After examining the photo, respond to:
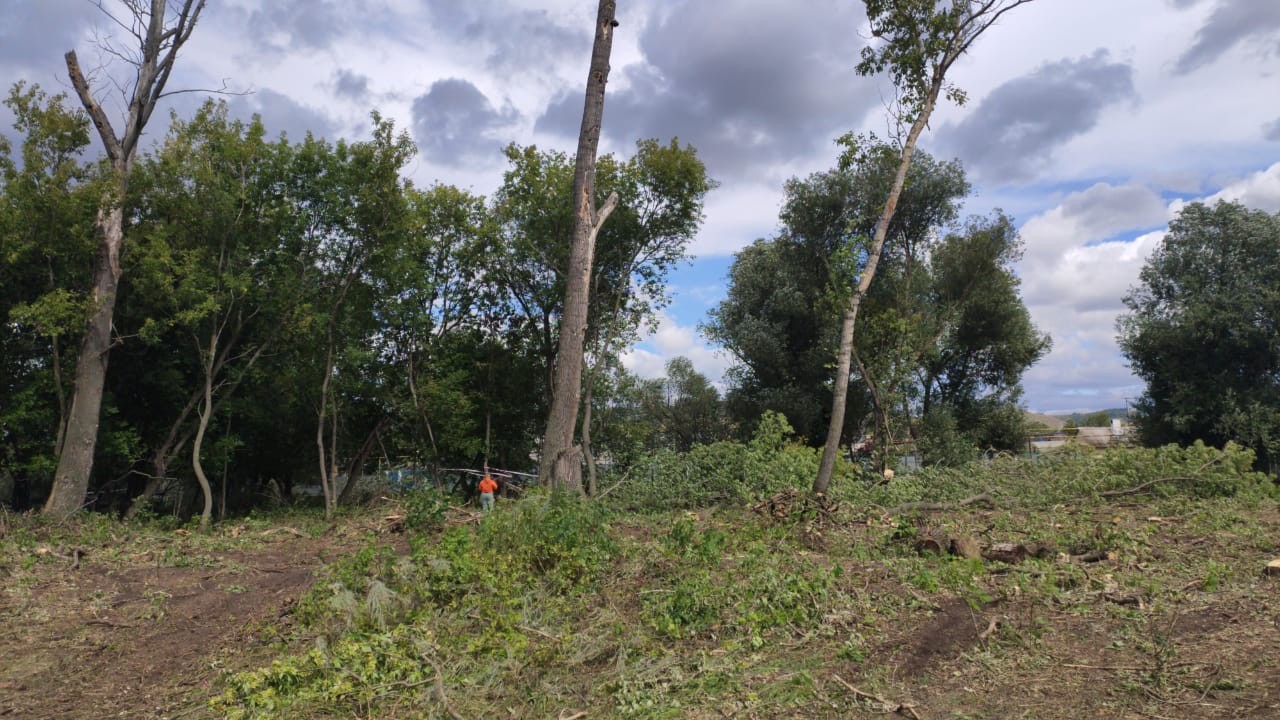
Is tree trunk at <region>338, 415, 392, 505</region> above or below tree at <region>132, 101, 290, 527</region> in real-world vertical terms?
below

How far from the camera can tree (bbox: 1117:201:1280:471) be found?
2173cm

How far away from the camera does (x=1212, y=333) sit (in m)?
A: 22.4

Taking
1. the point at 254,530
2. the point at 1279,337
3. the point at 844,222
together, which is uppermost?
the point at 844,222

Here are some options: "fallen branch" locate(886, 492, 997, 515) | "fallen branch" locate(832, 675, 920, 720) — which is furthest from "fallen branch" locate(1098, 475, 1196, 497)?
"fallen branch" locate(832, 675, 920, 720)

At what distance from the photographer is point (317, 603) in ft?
20.9

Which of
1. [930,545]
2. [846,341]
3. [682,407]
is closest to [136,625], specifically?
[930,545]

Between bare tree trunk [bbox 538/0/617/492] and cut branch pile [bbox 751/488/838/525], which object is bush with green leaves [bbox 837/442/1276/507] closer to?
cut branch pile [bbox 751/488/838/525]

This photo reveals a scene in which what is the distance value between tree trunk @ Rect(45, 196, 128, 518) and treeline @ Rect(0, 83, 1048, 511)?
0.38 meters

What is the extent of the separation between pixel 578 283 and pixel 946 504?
6665mm

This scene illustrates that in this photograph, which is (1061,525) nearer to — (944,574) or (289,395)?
(944,574)

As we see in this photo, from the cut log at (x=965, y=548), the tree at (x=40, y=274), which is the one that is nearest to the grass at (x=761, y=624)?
the cut log at (x=965, y=548)

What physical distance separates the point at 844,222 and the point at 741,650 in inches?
783

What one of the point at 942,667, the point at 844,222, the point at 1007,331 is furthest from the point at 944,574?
the point at 1007,331

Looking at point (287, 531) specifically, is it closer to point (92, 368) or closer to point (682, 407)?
point (92, 368)
